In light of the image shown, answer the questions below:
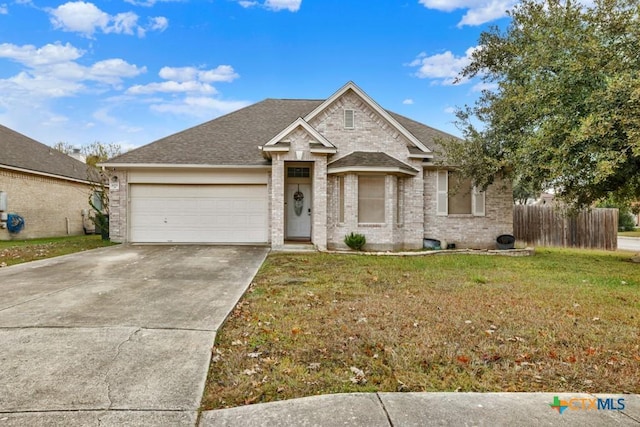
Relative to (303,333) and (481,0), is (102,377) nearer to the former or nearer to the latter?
(303,333)

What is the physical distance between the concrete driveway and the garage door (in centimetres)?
589

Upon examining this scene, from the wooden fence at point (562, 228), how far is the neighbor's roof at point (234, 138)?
579 cm

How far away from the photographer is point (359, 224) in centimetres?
1273

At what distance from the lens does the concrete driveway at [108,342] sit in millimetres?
2691

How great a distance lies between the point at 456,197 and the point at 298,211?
626 cm

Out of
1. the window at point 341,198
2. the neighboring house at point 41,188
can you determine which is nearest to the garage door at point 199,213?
the window at point 341,198

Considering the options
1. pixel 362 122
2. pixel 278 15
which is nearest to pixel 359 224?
pixel 362 122

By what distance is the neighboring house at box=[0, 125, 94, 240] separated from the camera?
16.2 m

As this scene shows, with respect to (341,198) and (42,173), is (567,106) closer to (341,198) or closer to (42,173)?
(341,198)

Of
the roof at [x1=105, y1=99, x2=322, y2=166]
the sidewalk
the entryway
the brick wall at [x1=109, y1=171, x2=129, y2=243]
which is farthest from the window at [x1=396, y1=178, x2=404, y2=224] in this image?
the sidewalk

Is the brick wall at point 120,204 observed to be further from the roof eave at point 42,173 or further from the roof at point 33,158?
the roof at point 33,158

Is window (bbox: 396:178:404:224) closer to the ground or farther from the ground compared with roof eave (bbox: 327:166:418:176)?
closer to the ground

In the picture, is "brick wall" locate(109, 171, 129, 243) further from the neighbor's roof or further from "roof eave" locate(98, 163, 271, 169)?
the neighbor's roof

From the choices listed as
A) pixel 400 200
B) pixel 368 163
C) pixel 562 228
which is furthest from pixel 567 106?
pixel 562 228
